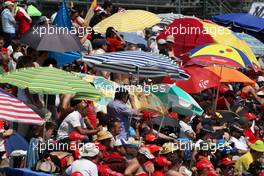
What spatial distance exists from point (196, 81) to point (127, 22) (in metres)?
2.53

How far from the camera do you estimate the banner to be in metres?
30.1

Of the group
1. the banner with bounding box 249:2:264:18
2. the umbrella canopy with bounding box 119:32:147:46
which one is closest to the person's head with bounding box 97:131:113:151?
the umbrella canopy with bounding box 119:32:147:46

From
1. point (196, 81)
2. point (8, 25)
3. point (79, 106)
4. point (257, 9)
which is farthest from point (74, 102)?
point (257, 9)

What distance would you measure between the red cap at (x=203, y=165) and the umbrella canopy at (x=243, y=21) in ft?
38.7

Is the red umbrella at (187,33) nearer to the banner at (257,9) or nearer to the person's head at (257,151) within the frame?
the person's head at (257,151)

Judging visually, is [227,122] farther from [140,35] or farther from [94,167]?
[94,167]

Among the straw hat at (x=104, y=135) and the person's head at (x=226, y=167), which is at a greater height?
the straw hat at (x=104, y=135)

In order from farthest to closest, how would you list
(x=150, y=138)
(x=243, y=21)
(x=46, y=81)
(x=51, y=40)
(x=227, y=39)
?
1. (x=243, y=21)
2. (x=227, y=39)
3. (x=51, y=40)
4. (x=150, y=138)
5. (x=46, y=81)

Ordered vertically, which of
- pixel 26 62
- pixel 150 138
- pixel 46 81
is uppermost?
pixel 46 81

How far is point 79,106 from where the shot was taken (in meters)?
14.9

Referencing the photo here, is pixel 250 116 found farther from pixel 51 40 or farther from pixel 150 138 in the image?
pixel 51 40

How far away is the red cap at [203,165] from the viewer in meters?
15.4

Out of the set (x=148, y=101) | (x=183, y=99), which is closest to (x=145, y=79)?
(x=183, y=99)

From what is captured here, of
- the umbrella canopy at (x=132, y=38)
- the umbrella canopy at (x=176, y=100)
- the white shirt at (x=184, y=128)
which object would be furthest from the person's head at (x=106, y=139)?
the umbrella canopy at (x=132, y=38)
